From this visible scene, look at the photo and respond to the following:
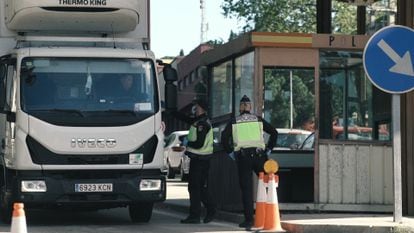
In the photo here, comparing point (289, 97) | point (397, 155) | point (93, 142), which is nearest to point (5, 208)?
point (93, 142)

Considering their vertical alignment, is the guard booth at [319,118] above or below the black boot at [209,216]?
above

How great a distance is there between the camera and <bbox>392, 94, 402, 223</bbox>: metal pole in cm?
1096

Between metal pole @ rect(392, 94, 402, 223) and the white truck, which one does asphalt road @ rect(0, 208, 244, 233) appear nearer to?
the white truck

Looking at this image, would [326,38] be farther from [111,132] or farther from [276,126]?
[111,132]

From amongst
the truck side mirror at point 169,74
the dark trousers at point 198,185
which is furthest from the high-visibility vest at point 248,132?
the truck side mirror at point 169,74

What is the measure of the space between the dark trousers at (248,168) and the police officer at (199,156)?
85 cm

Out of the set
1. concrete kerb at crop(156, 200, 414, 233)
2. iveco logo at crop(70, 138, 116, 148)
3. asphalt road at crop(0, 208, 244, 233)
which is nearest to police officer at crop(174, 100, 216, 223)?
asphalt road at crop(0, 208, 244, 233)

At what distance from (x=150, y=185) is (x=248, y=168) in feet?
4.90

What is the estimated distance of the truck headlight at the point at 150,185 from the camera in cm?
1259

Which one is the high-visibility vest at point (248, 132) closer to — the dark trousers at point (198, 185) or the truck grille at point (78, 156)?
the dark trousers at point (198, 185)

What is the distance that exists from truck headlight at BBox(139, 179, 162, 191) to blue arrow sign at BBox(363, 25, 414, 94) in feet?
12.4

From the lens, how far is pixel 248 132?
12656 millimetres

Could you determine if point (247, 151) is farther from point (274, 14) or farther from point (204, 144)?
point (274, 14)

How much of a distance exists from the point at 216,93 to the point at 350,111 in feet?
9.27
